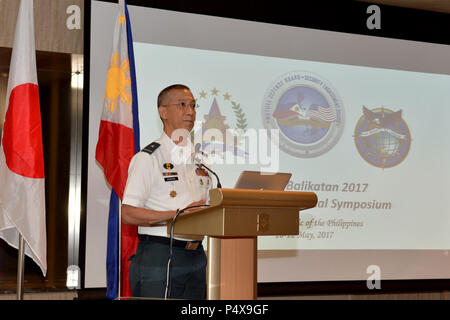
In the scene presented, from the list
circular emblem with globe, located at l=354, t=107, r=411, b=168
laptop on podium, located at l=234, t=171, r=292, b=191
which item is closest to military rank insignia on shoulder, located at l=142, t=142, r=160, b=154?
laptop on podium, located at l=234, t=171, r=292, b=191

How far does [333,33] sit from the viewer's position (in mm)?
4445

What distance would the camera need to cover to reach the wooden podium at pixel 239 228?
1.51m

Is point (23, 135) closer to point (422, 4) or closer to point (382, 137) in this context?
point (382, 137)

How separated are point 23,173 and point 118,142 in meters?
0.57

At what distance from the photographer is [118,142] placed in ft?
10.7

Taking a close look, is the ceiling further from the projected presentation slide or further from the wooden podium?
the wooden podium

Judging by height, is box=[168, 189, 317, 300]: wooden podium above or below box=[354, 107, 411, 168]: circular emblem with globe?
below

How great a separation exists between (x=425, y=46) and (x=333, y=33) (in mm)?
887

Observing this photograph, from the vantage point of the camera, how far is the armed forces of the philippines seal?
415 centimetres

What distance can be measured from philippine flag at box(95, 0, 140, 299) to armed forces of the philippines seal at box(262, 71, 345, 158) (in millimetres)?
1162

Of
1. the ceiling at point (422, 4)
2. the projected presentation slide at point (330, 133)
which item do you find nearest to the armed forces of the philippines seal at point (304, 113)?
the projected presentation slide at point (330, 133)

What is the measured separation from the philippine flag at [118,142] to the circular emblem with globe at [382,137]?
6.17 ft

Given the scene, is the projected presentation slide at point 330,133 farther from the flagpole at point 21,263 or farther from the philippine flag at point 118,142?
the flagpole at point 21,263
